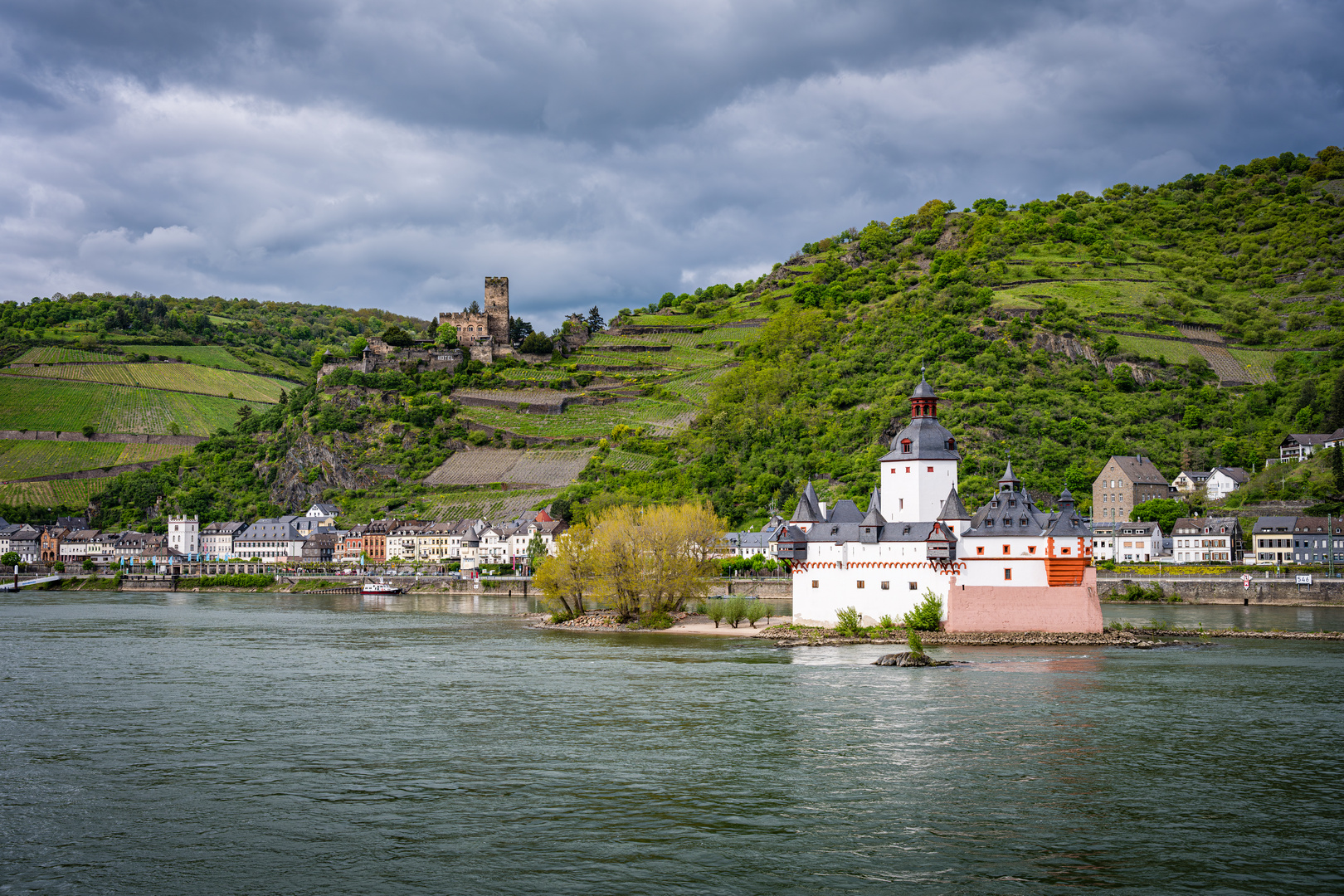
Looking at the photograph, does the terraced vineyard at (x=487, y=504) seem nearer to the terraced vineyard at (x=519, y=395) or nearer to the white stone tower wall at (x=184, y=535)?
the terraced vineyard at (x=519, y=395)

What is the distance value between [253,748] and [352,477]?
131059mm

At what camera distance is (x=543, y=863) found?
18344 mm

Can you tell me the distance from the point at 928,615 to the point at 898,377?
7072cm

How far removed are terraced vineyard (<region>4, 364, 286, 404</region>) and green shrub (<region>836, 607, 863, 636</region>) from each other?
151905 mm

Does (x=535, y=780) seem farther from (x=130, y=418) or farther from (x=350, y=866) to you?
(x=130, y=418)

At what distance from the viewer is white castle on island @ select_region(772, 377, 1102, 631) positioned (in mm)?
48781

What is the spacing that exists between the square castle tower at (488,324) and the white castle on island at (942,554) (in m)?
132

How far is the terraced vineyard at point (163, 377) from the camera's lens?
168 meters

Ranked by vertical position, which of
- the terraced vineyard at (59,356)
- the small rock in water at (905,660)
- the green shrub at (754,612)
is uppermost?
the terraced vineyard at (59,356)

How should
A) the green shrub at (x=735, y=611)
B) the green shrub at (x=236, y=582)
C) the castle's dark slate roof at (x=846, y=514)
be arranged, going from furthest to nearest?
the green shrub at (x=236, y=582), the green shrub at (x=735, y=611), the castle's dark slate roof at (x=846, y=514)

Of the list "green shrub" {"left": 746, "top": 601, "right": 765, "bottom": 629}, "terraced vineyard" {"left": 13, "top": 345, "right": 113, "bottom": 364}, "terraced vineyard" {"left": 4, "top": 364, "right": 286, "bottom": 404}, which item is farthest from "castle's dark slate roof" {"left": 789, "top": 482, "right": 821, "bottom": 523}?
"terraced vineyard" {"left": 13, "top": 345, "right": 113, "bottom": 364}

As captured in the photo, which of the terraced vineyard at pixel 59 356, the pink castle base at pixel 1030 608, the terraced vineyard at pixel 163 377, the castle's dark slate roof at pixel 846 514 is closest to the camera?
the pink castle base at pixel 1030 608

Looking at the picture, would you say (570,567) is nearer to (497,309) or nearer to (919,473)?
(919,473)

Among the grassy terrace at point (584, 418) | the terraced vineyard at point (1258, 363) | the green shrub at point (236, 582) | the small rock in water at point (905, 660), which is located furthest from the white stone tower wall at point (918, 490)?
the grassy terrace at point (584, 418)
